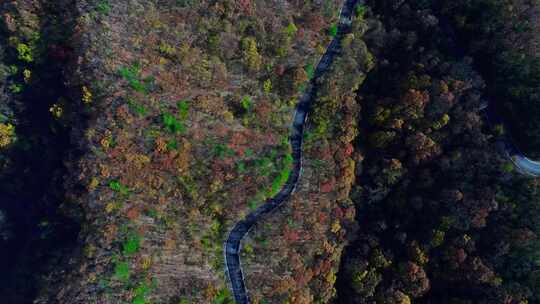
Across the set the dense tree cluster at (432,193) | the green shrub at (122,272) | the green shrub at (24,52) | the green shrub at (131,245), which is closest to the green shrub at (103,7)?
the green shrub at (24,52)

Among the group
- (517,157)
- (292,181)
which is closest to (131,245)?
(292,181)

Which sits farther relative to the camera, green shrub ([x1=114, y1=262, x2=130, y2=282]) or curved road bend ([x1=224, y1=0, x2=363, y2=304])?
curved road bend ([x1=224, y1=0, x2=363, y2=304])

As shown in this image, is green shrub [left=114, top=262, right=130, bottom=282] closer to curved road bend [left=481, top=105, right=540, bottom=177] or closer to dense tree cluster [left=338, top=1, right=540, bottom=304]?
dense tree cluster [left=338, top=1, right=540, bottom=304]

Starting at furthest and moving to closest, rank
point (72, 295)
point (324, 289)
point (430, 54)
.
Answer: point (430, 54) → point (324, 289) → point (72, 295)

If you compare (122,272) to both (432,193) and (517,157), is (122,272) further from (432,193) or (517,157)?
(517,157)

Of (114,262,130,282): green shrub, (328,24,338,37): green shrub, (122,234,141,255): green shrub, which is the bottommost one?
(114,262,130,282): green shrub

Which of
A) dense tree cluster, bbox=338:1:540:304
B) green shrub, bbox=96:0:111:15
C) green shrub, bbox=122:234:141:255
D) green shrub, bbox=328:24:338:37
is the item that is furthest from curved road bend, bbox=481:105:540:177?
green shrub, bbox=96:0:111:15

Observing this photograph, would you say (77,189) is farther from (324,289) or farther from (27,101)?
(324,289)

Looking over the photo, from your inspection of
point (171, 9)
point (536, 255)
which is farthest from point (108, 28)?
point (536, 255)

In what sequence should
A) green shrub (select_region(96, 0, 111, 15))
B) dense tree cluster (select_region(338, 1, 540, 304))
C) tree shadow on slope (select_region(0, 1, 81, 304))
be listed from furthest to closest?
1. tree shadow on slope (select_region(0, 1, 81, 304))
2. dense tree cluster (select_region(338, 1, 540, 304))
3. green shrub (select_region(96, 0, 111, 15))
